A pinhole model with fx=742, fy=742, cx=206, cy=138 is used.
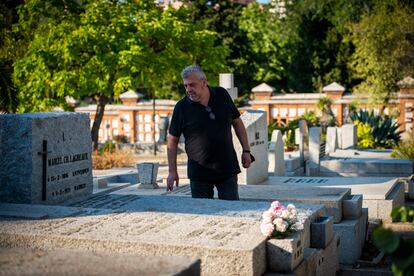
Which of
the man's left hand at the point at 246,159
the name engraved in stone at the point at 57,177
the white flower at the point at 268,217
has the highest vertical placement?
the man's left hand at the point at 246,159

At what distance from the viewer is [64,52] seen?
61.5 feet

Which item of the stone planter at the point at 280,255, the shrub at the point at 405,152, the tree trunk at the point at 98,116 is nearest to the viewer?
the stone planter at the point at 280,255

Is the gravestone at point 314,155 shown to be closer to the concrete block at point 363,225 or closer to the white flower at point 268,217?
the concrete block at point 363,225

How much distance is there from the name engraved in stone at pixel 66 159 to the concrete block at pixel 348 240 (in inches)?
121

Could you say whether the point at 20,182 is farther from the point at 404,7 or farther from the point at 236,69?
the point at 236,69

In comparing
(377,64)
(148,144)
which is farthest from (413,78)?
(148,144)

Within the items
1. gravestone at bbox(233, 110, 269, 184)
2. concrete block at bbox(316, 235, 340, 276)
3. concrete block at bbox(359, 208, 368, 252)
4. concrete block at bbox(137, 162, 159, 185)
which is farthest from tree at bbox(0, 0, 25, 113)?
concrete block at bbox(316, 235, 340, 276)

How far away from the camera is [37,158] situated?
795 cm

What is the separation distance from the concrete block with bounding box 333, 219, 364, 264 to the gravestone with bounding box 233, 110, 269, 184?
324 centimetres

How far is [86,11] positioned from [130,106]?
12.9 metres

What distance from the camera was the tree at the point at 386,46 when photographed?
25312mm

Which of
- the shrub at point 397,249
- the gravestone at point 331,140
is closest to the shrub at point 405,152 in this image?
the gravestone at point 331,140

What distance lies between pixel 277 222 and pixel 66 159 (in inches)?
139

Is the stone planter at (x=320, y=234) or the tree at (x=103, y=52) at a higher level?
the tree at (x=103, y=52)
